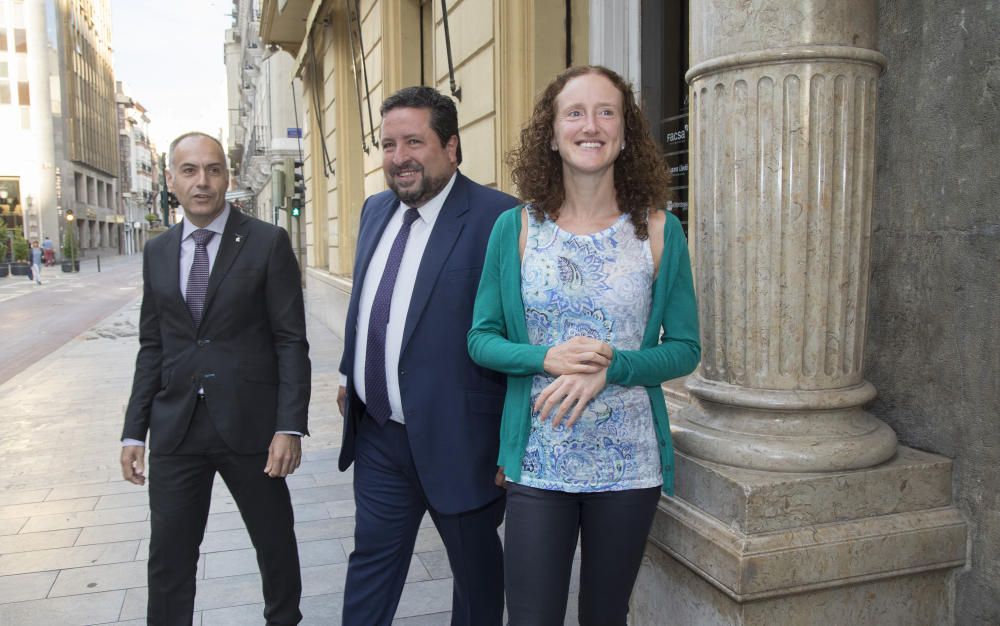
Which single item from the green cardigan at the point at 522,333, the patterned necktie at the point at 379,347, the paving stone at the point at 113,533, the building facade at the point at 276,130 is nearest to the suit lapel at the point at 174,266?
the patterned necktie at the point at 379,347

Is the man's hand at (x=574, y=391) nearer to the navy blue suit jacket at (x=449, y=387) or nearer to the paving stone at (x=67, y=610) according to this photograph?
the navy blue suit jacket at (x=449, y=387)

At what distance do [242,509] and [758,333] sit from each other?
1.97m

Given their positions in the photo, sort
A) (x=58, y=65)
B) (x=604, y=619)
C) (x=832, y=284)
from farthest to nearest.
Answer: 1. (x=58, y=65)
2. (x=832, y=284)
3. (x=604, y=619)

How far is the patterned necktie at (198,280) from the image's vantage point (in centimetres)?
293

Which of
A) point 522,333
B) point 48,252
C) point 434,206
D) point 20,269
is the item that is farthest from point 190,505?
point 48,252

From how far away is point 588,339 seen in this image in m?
2.03

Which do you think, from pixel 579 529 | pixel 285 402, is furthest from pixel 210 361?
pixel 579 529

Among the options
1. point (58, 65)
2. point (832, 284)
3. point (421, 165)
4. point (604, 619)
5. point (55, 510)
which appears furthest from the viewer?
point (58, 65)

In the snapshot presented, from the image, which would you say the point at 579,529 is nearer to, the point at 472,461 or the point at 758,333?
the point at 472,461

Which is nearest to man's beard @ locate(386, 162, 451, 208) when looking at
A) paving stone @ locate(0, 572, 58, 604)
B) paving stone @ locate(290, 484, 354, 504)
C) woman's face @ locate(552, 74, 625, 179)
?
woman's face @ locate(552, 74, 625, 179)

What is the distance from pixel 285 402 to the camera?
2982mm

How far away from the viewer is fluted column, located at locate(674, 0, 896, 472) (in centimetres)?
241

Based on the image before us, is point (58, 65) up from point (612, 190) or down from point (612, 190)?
up

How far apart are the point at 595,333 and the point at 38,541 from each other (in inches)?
155
